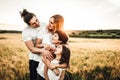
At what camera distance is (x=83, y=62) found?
4824 millimetres

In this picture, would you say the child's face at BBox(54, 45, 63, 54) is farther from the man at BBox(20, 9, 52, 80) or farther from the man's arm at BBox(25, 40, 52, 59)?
the man at BBox(20, 9, 52, 80)

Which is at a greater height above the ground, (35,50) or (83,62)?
(35,50)

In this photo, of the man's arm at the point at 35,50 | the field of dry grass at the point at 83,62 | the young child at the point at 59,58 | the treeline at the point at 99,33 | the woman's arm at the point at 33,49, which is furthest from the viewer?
the treeline at the point at 99,33

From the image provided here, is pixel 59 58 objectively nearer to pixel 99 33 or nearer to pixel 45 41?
pixel 45 41

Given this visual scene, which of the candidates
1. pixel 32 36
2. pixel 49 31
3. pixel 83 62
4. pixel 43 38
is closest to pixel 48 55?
pixel 43 38

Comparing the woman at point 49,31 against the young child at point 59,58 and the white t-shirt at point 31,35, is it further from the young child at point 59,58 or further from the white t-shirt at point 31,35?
the white t-shirt at point 31,35

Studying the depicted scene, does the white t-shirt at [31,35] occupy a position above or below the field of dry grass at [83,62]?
above

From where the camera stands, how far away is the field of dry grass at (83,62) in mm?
4823

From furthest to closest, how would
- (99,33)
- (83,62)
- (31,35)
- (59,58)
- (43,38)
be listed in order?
(99,33) → (83,62) → (31,35) → (43,38) → (59,58)

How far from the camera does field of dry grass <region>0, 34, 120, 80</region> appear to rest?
4.82m

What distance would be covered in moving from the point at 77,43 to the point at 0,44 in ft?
5.10

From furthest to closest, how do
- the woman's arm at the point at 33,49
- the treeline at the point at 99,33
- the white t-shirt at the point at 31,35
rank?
the treeline at the point at 99,33, the white t-shirt at the point at 31,35, the woman's arm at the point at 33,49

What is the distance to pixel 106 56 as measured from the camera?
16.4 ft

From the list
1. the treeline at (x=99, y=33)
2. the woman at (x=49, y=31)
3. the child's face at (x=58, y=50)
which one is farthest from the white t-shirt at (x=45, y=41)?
the treeline at (x=99, y=33)
